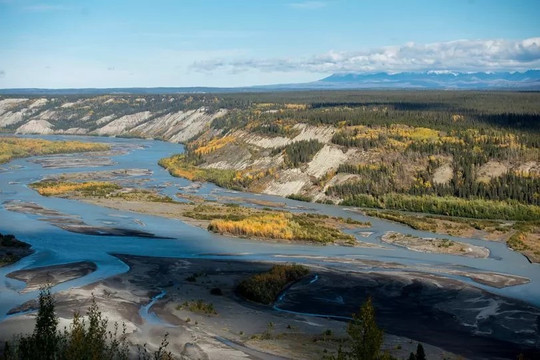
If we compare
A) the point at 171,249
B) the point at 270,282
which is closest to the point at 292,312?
the point at 270,282

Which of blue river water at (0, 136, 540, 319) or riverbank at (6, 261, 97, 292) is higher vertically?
riverbank at (6, 261, 97, 292)

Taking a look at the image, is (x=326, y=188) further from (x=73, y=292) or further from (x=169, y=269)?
(x=73, y=292)

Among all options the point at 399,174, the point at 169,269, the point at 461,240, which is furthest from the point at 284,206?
the point at 169,269

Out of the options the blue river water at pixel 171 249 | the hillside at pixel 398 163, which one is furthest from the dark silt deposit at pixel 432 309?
the hillside at pixel 398 163

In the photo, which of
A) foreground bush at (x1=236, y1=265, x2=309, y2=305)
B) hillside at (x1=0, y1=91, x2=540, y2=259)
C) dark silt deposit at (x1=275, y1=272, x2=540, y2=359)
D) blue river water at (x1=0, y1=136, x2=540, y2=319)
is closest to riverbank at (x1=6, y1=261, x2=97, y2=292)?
blue river water at (x1=0, y1=136, x2=540, y2=319)

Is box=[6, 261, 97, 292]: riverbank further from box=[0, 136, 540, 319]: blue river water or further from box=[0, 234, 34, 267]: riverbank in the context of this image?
box=[0, 234, 34, 267]: riverbank
